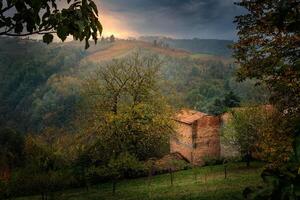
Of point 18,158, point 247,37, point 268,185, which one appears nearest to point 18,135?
point 18,158

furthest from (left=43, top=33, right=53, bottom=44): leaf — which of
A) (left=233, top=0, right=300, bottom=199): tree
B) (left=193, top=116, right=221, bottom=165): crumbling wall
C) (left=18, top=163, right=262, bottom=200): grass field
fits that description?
(left=193, top=116, right=221, bottom=165): crumbling wall

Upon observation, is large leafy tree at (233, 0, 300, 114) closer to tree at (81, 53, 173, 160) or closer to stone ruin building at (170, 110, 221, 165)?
tree at (81, 53, 173, 160)

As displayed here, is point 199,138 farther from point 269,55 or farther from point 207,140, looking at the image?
point 269,55

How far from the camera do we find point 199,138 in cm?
6138

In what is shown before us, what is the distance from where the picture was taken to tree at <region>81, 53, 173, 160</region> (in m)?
41.8

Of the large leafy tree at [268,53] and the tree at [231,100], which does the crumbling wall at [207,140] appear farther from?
the large leafy tree at [268,53]

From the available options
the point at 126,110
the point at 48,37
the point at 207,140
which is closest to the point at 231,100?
the point at 207,140

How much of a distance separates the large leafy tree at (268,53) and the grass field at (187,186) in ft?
40.8

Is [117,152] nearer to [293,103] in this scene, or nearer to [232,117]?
[232,117]

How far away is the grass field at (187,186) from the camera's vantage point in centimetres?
3384

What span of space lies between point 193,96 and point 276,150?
107088mm

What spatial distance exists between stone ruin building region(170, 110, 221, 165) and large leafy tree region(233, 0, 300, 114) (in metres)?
41.2

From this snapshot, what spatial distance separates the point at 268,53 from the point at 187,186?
25.7 metres

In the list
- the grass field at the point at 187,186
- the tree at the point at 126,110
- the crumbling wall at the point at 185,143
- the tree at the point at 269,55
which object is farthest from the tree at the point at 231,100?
the tree at the point at 269,55
